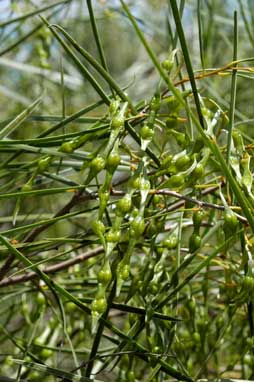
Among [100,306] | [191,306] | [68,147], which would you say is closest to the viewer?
[100,306]

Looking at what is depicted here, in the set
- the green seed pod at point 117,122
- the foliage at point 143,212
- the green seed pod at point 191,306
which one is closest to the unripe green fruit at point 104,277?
the foliage at point 143,212

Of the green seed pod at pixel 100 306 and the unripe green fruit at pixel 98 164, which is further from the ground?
the unripe green fruit at pixel 98 164

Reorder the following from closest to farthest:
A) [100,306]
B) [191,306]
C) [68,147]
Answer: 1. [100,306]
2. [68,147]
3. [191,306]

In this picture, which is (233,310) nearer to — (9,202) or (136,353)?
(136,353)

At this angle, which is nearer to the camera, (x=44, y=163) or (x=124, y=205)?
(x=124, y=205)

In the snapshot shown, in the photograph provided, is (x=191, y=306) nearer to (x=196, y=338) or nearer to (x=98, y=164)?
(x=196, y=338)

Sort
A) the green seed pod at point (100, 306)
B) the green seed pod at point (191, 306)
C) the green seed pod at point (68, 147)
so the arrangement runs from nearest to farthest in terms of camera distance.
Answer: the green seed pod at point (100, 306) < the green seed pod at point (68, 147) < the green seed pod at point (191, 306)

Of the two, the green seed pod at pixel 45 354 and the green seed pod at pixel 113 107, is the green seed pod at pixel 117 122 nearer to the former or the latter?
the green seed pod at pixel 113 107

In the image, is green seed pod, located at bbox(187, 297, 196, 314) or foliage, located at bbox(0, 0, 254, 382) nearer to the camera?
foliage, located at bbox(0, 0, 254, 382)

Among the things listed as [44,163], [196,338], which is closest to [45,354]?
[196,338]

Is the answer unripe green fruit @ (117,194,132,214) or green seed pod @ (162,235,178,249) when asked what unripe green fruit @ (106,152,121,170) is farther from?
green seed pod @ (162,235,178,249)

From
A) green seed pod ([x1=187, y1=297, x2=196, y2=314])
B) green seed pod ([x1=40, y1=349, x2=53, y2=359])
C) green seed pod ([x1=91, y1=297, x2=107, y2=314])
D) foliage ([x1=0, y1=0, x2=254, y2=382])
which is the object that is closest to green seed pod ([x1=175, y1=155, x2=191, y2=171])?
foliage ([x1=0, y1=0, x2=254, y2=382])

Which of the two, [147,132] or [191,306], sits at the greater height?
[147,132]
